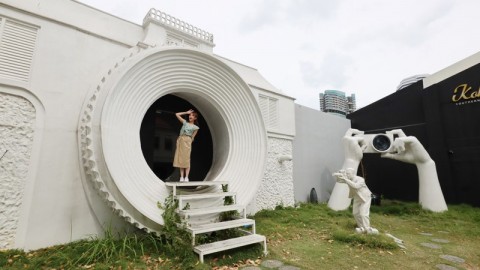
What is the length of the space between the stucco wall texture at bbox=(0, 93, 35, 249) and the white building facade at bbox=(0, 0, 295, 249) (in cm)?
1

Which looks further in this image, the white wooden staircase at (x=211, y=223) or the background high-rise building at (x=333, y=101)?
the background high-rise building at (x=333, y=101)

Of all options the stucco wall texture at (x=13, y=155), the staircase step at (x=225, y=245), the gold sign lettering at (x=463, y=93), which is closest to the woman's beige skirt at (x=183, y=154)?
the staircase step at (x=225, y=245)

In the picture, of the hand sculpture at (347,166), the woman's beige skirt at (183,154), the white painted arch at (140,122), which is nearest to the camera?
the white painted arch at (140,122)

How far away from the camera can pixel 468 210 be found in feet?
20.0

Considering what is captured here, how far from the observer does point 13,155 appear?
131 inches

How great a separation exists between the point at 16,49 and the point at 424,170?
895cm

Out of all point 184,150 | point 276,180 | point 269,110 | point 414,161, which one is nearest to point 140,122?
point 184,150

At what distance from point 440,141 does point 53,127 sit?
9.58 m

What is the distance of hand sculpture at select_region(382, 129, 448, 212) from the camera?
6.25m

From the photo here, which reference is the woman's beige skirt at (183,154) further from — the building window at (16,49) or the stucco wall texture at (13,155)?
the building window at (16,49)

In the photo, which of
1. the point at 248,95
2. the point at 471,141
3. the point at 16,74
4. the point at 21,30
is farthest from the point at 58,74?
the point at 471,141

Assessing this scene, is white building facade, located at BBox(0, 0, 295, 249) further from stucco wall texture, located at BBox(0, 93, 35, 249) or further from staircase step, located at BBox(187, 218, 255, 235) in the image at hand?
staircase step, located at BBox(187, 218, 255, 235)

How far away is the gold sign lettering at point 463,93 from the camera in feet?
22.5

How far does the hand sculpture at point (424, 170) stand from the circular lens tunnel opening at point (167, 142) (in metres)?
5.23
